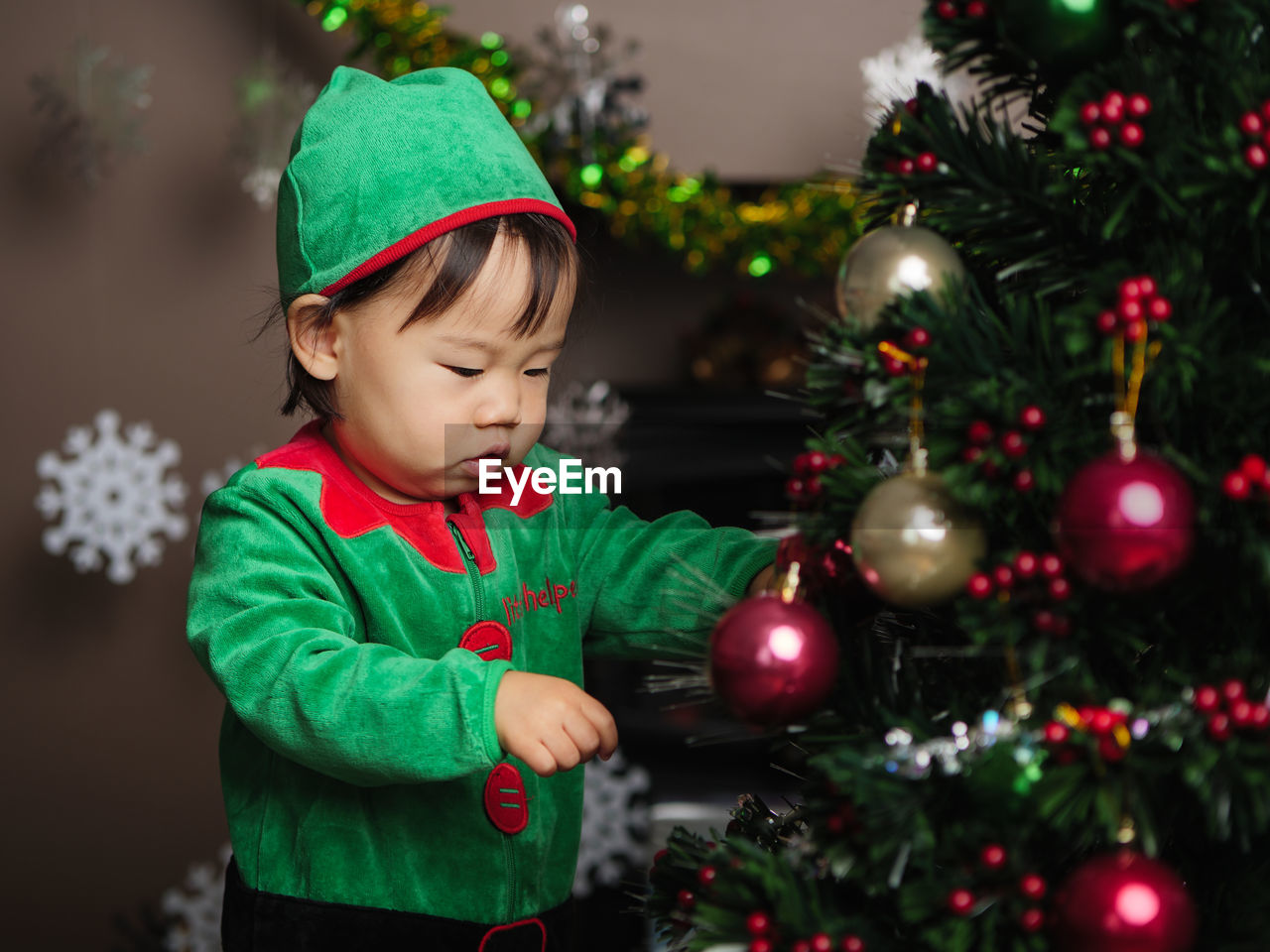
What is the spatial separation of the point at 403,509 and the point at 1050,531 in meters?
0.47

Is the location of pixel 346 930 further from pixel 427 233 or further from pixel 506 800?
pixel 427 233

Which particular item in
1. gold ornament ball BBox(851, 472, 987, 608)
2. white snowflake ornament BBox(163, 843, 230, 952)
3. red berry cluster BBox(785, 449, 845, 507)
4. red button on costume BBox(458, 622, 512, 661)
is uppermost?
red berry cluster BBox(785, 449, 845, 507)

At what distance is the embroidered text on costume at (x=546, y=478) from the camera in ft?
2.52

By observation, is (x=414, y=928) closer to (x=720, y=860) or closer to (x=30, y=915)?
(x=720, y=860)

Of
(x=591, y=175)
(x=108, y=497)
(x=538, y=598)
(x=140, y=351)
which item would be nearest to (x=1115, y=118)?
(x=538, y=598)

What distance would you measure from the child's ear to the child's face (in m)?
0.02

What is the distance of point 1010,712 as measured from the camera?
50 centimetres

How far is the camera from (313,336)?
817 millimetres

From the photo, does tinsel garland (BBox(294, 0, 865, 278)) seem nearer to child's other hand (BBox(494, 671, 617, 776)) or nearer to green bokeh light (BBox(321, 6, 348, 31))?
green bokeh light (BBox(321, 6, 348, 31))

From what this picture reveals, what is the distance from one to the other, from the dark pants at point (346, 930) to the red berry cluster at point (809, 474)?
433 mm

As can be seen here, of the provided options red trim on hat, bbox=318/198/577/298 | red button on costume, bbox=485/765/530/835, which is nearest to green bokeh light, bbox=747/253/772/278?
red trim on hat, bbox=318/198/577/298

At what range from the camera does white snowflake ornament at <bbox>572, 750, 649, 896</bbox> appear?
1854 mm

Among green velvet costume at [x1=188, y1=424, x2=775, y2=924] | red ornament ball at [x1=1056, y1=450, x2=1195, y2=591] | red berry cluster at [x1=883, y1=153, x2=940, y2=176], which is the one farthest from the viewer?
green velvet costume at [x1=188, y1=424, x2=775, y2=924]

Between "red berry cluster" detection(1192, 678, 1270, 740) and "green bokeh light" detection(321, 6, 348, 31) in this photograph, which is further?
"green bokeh light" detection(321, 6, 348, 31)
